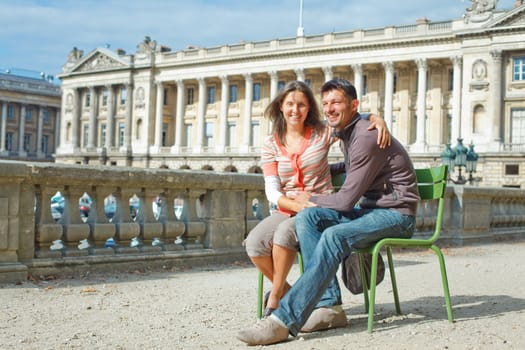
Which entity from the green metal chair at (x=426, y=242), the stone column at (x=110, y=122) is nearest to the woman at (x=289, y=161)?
the green metal chair at (x=426, y=242)

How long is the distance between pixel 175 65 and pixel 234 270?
63745 millimetres

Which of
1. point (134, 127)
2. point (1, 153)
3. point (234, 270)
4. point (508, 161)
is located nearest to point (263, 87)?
point (134, 127)

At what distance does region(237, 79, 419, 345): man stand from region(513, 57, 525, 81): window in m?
49.2

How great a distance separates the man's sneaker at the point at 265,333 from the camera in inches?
172

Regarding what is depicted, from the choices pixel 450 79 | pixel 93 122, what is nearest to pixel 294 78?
pixel 450 79

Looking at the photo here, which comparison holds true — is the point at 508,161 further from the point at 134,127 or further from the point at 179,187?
the point at 179,187

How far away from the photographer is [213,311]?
5.64 metres

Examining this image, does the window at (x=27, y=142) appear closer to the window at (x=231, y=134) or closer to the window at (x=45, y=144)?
the window at (x=45, y=144)

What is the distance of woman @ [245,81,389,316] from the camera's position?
5.03 m

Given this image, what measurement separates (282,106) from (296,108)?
0.16 meters

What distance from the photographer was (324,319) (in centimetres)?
483

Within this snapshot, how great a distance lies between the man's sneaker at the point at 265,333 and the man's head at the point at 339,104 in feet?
4.97

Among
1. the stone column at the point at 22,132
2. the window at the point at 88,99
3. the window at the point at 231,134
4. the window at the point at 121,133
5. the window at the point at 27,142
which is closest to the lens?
the window at the point at 231,134

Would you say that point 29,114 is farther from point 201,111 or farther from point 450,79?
point 450,79
